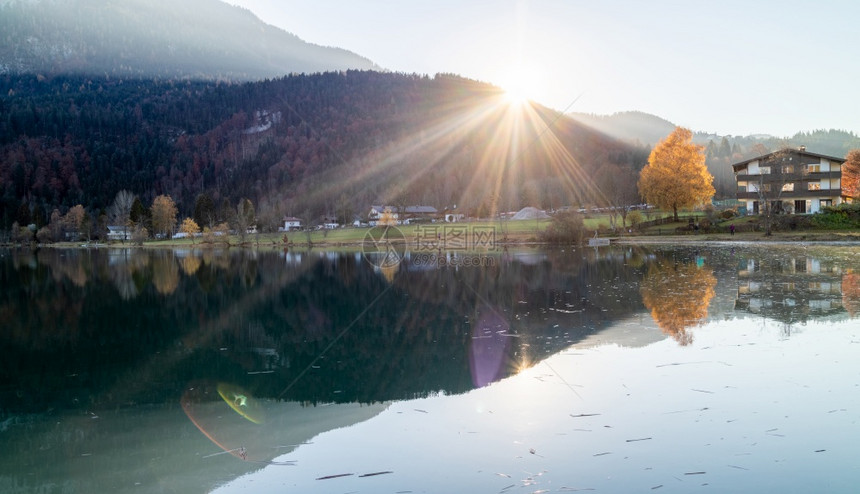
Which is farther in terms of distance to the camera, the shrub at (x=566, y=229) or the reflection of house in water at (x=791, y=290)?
the shrub at (x=566, y=229)

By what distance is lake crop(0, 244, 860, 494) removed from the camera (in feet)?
23.0

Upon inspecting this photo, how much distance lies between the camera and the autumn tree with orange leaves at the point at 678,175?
56.4 m

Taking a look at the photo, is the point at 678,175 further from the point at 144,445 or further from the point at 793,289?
the point at 144,445

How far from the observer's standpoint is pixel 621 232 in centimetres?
6088

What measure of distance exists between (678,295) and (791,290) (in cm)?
389

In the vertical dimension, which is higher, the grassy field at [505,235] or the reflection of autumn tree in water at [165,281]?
the grassy field at [505,235]

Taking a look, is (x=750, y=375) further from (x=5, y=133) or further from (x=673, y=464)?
(x=5, y=133)

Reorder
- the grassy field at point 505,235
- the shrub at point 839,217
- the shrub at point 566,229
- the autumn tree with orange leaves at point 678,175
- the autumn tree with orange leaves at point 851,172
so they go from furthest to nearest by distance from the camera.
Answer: the autumn tree with orange leaves at point 851,172 → the shrub at point 566,229 → the autumn tree with orange leaves at point 678,175 → the shrub at point 839,217 → the grassy field at point 505,235

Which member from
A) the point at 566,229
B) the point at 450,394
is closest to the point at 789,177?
the point at 566,229

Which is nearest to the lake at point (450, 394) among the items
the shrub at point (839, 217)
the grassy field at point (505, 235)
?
the grassy field at point (505, 235)

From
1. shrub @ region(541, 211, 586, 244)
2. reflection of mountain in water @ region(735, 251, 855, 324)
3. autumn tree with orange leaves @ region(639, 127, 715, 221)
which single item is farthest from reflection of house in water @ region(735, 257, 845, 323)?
autumn tree with orange leaves @ region(639, 127, 715, 221)

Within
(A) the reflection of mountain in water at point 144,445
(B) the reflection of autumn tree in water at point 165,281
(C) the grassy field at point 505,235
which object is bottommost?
(A) the reflection of mountain in water at point 144,445

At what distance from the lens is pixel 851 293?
18844mm

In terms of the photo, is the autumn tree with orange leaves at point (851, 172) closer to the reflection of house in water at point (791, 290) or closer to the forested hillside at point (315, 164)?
the reflection of house in water at point (791, 290)
